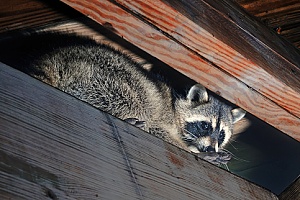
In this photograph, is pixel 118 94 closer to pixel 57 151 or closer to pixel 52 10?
pixel 52 10

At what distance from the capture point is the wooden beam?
2096mm

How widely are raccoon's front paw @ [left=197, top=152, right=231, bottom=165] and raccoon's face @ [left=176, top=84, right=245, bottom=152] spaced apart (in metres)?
0.26

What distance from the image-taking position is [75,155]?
1.50 metres

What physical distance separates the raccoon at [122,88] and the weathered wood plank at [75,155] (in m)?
1.56

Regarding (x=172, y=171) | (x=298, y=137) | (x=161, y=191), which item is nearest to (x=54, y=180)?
(x=161, y=191)

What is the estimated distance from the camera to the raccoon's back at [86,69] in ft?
11.2

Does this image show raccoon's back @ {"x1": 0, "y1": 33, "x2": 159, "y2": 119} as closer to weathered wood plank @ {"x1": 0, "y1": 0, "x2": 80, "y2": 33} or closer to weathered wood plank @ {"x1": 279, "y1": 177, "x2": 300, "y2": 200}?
weathered wood plank @ {"x1": 0, "y1": 0, "x2": 80, "y2": 33}

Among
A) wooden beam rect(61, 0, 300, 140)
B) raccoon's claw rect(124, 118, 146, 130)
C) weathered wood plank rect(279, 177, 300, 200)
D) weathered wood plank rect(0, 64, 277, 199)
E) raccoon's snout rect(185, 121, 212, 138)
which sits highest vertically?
wooden beam rect(61, 0, 300, 140)

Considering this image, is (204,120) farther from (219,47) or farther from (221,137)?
(219,47)

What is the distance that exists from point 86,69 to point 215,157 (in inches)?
43.7

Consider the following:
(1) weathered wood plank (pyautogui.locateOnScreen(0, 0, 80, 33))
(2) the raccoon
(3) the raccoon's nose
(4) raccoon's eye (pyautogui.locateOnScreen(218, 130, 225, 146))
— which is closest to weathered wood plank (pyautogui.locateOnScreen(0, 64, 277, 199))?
(1) weathered wood plank (pyautogui.locateOnScreen(0, 0, 80, 33))

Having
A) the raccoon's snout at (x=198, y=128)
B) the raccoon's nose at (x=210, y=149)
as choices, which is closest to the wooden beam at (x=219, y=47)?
the raccoon's nose at (x=210, y=149)

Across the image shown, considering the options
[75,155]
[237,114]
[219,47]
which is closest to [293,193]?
[219,47]

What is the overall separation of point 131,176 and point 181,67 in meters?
0.76
